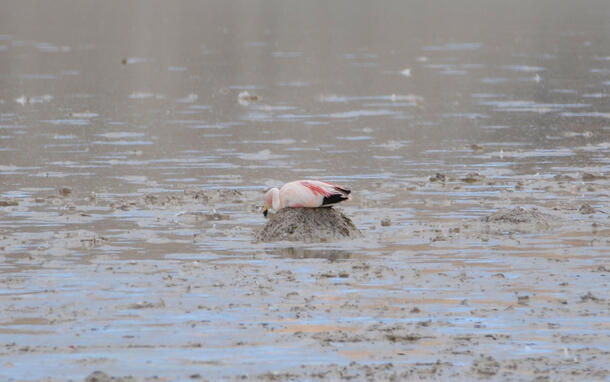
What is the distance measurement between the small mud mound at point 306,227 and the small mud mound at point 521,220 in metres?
2.13

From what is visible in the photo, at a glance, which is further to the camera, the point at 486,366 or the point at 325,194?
the point at 325,194

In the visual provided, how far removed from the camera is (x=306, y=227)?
17688 millimetres

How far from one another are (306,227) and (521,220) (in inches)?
124

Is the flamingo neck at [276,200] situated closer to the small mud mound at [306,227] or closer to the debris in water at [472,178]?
the small mud mound at [306,227]

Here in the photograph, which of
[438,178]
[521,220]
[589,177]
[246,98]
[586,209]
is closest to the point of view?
[521,220]

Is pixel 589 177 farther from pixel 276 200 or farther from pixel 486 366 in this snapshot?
pixel 486 366

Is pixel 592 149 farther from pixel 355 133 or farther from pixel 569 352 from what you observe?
pixel 569 352

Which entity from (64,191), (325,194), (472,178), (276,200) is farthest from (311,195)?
(472,178)

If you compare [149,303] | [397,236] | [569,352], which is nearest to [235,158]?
[397,236]

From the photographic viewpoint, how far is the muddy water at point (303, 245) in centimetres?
1202

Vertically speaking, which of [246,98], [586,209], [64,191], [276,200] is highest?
[246,98]

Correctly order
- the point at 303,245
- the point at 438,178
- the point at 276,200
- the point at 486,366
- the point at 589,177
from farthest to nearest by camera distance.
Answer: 1. the point at 438,178
2. the point at 589,177
3. the point at 276,200
4. the point at 303,245
5. the point at 486,366

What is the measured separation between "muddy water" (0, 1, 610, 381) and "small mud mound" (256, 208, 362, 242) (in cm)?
33

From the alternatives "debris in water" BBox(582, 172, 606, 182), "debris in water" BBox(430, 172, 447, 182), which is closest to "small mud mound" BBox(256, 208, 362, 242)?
"debris in water" BBox(430, 172, 447, 182)
